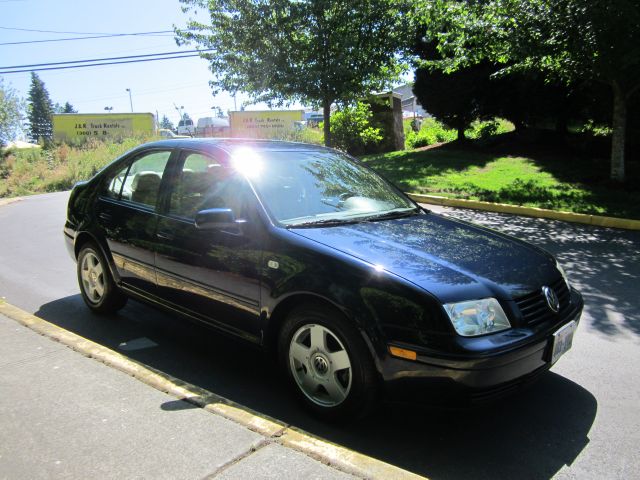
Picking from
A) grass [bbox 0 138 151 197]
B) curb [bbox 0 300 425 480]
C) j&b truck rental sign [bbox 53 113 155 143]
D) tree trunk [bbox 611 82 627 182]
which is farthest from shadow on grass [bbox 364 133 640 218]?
j&b truck rental sign [bbox 53 113 155 143]

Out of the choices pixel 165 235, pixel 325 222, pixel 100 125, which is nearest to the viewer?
pixel 325 222

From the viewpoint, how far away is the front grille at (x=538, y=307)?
285cm

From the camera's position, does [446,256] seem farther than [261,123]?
No

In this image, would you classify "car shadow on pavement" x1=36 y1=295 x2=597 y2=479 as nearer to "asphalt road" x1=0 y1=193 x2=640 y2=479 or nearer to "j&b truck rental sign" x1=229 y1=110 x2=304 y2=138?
"asphalt road" x1=0 y1=193 x2=640 y2=479

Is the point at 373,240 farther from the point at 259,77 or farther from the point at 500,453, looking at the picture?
the point at 259,77

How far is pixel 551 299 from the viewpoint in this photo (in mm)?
3043

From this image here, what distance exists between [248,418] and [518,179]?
11271 millimetres

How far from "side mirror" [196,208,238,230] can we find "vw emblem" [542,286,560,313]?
1.91m

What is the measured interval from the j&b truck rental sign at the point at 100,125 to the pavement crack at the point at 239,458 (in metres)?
34.0

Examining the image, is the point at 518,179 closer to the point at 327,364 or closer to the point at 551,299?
the point at 551,299

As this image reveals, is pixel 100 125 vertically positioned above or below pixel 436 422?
above

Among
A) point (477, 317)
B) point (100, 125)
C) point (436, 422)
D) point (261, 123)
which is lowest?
point (436, 422)

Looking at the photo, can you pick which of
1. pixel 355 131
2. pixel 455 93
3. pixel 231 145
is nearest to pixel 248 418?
pixel 231 145

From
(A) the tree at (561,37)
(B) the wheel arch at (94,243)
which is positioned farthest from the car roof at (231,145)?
(A) the tree at (561,37)
